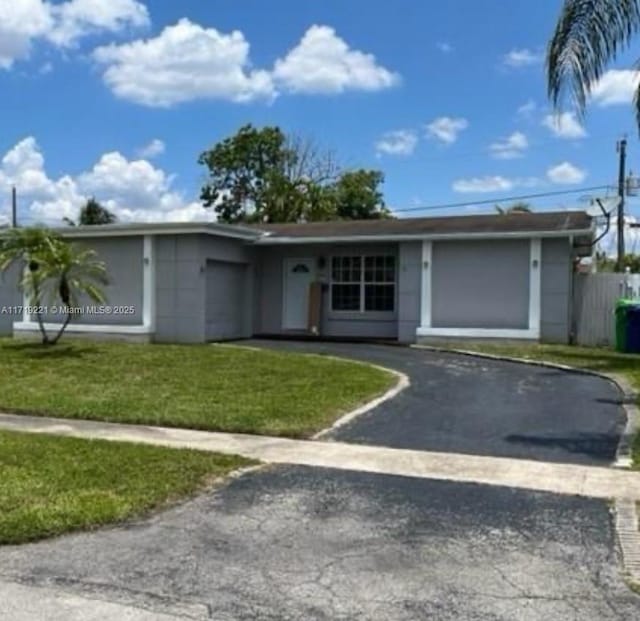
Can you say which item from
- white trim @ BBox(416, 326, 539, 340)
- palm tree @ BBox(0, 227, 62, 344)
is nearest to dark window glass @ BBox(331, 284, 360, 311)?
white trim @ BBox(416, 326, 539, 340)

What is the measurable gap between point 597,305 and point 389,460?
1291cm

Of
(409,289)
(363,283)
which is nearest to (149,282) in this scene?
(363,283)

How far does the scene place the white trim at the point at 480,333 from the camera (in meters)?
18.8

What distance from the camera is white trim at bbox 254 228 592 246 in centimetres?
1835

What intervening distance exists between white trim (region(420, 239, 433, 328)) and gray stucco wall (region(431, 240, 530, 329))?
0.10 meters

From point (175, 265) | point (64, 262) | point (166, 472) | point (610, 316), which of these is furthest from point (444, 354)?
point (166, 472)

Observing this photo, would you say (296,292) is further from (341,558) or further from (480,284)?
(341,558)

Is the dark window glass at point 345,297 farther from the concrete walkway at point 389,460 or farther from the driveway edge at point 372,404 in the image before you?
the concrete walkway at point 389,460

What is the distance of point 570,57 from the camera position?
9820 mm

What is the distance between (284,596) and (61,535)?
1.95 metres

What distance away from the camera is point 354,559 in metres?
5.16

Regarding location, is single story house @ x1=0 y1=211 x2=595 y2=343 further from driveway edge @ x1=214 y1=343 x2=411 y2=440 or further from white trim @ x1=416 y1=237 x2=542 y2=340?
driveway edge @ x1=214 y1=343 x2=411 y2=440

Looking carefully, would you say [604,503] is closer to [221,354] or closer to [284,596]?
[284,596]

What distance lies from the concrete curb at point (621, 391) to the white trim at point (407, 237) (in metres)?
2.67
